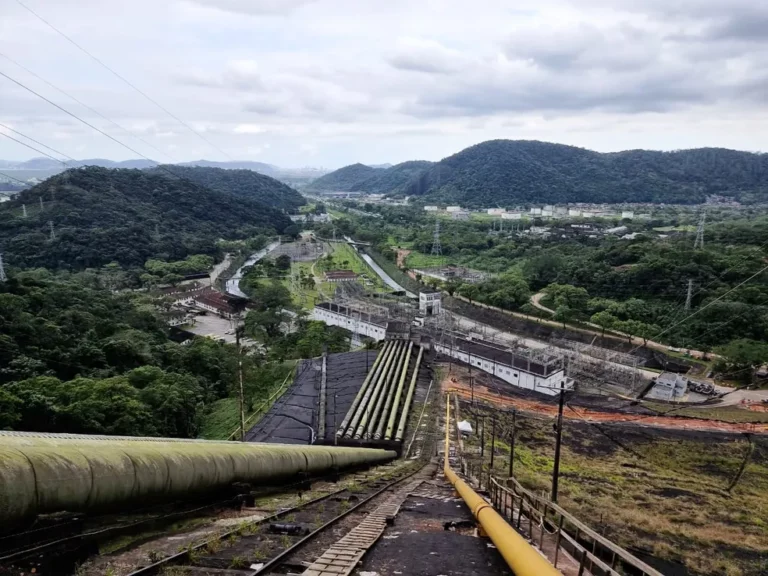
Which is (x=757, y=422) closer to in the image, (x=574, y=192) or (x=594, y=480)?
(x=594, y=480)

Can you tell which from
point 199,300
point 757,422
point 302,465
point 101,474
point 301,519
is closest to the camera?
point 101,474

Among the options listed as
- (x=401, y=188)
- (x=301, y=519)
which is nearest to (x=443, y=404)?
(x=301, y=519)

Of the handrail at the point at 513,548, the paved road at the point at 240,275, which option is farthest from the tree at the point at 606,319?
the paved road at the point at 240,275

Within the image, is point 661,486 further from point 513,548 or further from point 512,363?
point 512,363

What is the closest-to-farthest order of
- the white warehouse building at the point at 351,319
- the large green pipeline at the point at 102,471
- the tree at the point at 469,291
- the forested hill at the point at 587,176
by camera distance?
the large green pipeline at the point at 102,471
the white warehouse building at the point at 351,319
the tree at the point at 469,291
the forested hill at the point at 587,176

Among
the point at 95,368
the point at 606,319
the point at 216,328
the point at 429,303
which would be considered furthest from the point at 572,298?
the point at 95,368

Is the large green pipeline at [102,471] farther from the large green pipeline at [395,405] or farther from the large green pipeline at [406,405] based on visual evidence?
the large green pipeline at [406,405]
